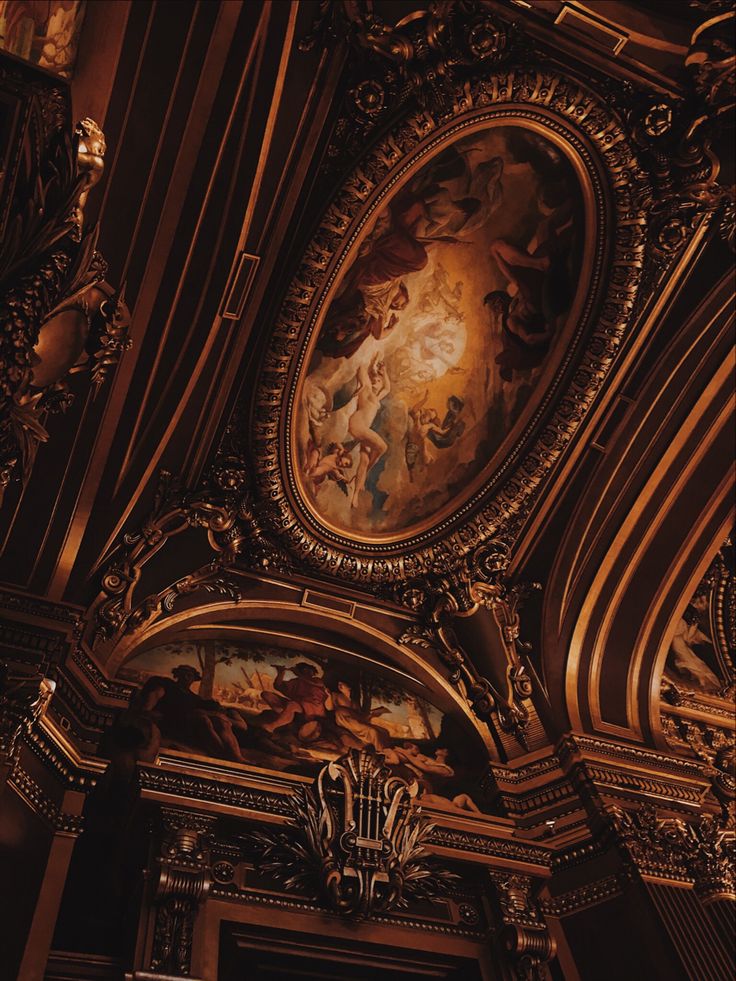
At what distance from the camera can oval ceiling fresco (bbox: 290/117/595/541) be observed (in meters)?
6.51

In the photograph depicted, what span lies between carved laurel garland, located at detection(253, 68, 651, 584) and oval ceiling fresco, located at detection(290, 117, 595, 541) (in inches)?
3.7

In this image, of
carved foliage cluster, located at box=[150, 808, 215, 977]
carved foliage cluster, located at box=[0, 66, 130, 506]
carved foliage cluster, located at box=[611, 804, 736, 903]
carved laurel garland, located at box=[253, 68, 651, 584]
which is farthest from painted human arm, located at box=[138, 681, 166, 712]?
carved foliage cluster, located at box=[611, 804, 736, 903]

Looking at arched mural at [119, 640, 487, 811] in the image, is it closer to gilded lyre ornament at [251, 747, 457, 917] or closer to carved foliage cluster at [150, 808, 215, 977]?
gilded lyre ornament at [251, 747, 457, 917]

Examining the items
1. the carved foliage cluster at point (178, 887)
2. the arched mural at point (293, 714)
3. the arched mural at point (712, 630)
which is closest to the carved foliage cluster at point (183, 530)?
the arched mural at point (293, 714)

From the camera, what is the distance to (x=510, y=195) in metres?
6.72

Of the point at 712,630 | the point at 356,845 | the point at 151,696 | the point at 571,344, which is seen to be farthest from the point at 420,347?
the point at 712,630

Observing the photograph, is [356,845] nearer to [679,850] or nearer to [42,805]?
[42,805]

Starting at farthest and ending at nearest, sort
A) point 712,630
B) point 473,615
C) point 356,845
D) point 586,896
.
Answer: point 712,630 < point 473,615 < point 586,896 < point 356,845

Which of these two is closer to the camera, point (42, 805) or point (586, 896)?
point (42, 805)

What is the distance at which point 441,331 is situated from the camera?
7125 mm

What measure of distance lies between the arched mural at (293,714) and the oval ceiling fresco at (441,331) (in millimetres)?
1264

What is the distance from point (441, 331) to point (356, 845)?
3981 millimetres

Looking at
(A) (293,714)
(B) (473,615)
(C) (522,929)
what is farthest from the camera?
(B) (473,615)

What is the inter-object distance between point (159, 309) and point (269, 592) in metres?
2.62
